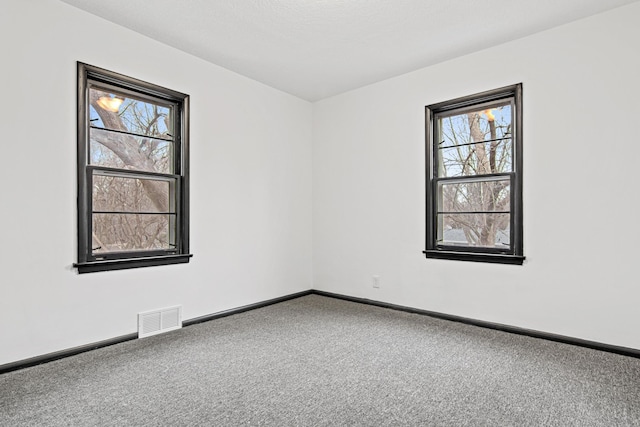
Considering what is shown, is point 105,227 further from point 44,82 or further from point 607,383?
point 607,383

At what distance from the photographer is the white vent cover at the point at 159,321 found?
9.78ft

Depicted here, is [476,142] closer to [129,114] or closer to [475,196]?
[475,196]

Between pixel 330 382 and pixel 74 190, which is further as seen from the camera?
pixel 74 190

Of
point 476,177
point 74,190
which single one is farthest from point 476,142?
point 74,190

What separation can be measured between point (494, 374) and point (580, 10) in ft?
8.91

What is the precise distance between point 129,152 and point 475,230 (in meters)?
3.27

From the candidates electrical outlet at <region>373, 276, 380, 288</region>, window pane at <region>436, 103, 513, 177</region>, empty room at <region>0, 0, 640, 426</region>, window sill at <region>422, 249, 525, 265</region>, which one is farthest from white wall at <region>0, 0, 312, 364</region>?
window pane at <region>436, 103, 513, 177</region>

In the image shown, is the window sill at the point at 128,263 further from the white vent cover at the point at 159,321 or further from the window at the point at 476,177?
the window at the point at 476,177

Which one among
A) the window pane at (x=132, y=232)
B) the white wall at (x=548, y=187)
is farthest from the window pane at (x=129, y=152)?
the white wall at (x=548, y=187)

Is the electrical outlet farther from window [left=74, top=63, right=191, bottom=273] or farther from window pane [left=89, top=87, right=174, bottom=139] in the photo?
window pane [left=89, top=87, right=174, bottom=139]

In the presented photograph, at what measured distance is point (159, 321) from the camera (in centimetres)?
309

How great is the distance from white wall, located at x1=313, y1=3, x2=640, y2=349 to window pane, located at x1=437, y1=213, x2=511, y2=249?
0.71 ft

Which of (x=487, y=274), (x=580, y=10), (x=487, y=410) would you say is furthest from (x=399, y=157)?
(x=487, y=410)

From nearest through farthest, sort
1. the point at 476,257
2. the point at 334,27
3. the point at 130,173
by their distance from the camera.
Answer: the point at 334,27, the point at 130,173, the point at 476,257
